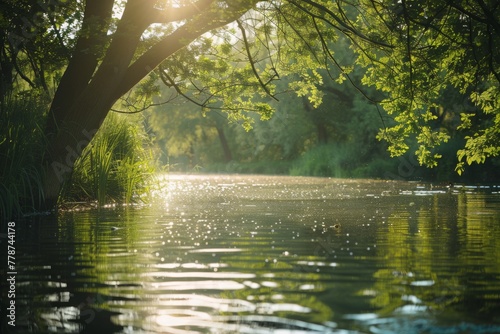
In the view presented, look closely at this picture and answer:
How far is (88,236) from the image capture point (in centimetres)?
1147

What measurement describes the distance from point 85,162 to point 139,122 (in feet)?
17.9

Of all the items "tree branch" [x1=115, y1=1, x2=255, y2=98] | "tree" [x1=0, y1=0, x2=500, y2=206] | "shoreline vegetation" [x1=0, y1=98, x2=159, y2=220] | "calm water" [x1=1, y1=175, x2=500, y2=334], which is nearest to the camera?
"calm water" [x1=1, y1=175, x2=500, y2=334]

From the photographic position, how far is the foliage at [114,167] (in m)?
17.9

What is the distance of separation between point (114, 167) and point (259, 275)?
40.6 feet

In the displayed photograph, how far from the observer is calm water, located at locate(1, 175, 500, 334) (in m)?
5.45

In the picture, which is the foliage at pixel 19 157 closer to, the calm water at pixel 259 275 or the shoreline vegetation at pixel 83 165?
the shoreline vegetation at pixel 83 165

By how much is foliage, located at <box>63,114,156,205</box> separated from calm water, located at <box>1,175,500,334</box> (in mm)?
3493

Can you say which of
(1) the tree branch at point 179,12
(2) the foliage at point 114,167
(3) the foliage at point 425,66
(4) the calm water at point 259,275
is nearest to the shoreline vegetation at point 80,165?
(2) the foliage at point 114,167

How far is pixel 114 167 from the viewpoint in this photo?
1938cm

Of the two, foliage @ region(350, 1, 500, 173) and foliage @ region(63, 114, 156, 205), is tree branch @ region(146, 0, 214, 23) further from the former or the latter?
foliage @ region(63, 114, 156, 205)

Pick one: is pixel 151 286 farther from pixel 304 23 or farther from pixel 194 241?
pixel 304 23

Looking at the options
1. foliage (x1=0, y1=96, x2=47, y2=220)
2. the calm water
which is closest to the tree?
foliage (x1=0, y1=96, x2=47, y2=220)

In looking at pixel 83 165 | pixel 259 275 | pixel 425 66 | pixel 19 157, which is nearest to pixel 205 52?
pixel 83 165

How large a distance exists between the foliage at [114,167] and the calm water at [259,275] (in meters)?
3.49
